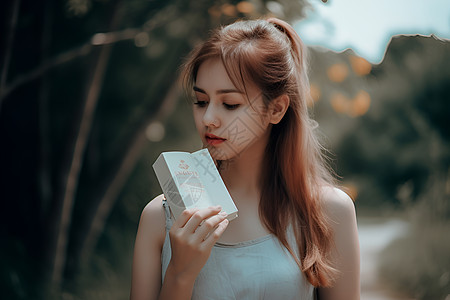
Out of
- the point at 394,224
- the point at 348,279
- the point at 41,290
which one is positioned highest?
the point at 348,279

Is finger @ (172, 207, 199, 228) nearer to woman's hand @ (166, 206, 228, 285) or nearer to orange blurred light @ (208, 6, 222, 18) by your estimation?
woman's hand @ (166, 206, 228, 285)

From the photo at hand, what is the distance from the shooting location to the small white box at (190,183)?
4.93 ft

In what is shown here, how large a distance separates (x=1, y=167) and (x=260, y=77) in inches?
117

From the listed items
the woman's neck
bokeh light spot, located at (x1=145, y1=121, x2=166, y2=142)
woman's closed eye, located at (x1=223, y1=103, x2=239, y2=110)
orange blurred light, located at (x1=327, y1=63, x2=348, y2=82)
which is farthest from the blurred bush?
woman's closed eye, located at (x1=223, y1=103, x2=239, y2=110)

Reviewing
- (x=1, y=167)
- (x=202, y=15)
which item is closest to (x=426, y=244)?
(x=202, y=15)

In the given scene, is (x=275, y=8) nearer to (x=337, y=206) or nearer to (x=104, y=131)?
(x=337, y=206)

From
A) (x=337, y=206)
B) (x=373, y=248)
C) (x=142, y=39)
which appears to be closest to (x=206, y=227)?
(x=337, y=206)

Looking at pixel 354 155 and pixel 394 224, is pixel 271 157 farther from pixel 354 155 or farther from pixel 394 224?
pixel 354 155

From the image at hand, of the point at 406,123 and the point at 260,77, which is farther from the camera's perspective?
the point at 406,123

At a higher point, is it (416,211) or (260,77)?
(260,77)

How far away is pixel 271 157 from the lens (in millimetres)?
1951

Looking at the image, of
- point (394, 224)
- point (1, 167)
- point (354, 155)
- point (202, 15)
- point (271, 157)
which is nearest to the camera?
point (271, 157)

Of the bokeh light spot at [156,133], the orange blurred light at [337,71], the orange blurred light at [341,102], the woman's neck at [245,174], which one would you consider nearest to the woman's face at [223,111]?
the woman's neck at [245,174]

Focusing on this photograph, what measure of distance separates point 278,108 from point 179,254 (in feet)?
2.34
